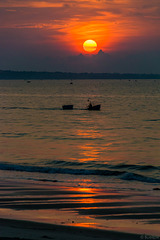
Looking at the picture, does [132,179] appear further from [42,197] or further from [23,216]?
[23,216]

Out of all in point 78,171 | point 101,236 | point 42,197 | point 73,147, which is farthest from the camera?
point 73,147

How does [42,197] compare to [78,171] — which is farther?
[78,171]

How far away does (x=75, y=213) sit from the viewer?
39.7ft

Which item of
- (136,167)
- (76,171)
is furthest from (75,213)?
(136,167)

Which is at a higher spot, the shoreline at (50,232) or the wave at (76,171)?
the wave at (76,171)

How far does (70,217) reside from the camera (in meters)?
11.5

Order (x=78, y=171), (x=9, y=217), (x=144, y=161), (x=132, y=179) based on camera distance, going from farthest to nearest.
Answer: (x=144, y=161), (x=78, y=171), (x=132, y=179), (x=9, y=217)

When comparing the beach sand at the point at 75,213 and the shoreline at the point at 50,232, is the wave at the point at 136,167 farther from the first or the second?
the shoreline at the point at 50,232

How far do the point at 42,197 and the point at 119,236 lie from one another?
5.66 metres

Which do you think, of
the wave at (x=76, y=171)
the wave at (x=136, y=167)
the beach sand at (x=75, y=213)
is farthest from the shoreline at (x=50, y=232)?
the wave at (x=136, y=167)

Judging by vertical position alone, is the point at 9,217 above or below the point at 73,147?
below

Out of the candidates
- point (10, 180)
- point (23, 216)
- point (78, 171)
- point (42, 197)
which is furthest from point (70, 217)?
point (78, 171)

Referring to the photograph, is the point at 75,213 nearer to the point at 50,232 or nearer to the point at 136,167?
the point at 50,232

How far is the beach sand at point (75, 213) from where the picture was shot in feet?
31.7
